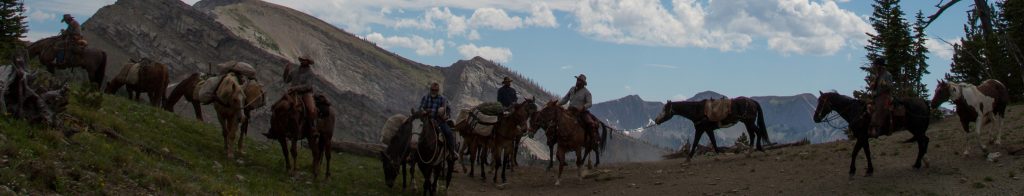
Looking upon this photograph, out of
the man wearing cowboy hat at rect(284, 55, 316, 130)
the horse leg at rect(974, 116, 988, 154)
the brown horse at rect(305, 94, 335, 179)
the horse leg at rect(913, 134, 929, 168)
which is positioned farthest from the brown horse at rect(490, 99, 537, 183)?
the horse leg at rect(974, 116, 988, 154)

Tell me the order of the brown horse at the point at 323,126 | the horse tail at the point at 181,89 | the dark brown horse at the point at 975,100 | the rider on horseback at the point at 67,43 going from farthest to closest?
the horse tail at the point at 181,89, the rider on horseback at the point at 67,43, the dark brown horse at the point at 975,100, the brown horse at the point at 323,126

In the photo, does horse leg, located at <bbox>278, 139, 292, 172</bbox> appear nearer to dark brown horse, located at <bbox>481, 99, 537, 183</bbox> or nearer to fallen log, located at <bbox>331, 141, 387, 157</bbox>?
dark brown horse, located at <bbox>481, 99, 537, 183</bbox>

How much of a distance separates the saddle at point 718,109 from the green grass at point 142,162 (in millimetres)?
11013

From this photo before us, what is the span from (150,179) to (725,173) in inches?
591

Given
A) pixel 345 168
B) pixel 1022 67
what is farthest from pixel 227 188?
pixel 1022 67

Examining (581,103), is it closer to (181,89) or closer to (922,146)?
(922,146)

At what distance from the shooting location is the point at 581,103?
74.5ft

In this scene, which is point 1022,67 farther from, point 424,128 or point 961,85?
point 424,128

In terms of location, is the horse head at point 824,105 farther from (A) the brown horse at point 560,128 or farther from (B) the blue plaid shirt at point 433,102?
(B) the blue plaid shirt at point 433,102

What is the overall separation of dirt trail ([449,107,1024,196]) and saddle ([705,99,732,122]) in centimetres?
139

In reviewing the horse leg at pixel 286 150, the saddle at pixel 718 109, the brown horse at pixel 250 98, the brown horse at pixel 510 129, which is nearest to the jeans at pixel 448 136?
the brown horse at pixel 250 98

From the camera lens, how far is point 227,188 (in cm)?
1289

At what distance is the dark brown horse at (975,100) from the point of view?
20172mm

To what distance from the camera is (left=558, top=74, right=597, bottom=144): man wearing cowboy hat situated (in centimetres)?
2236
